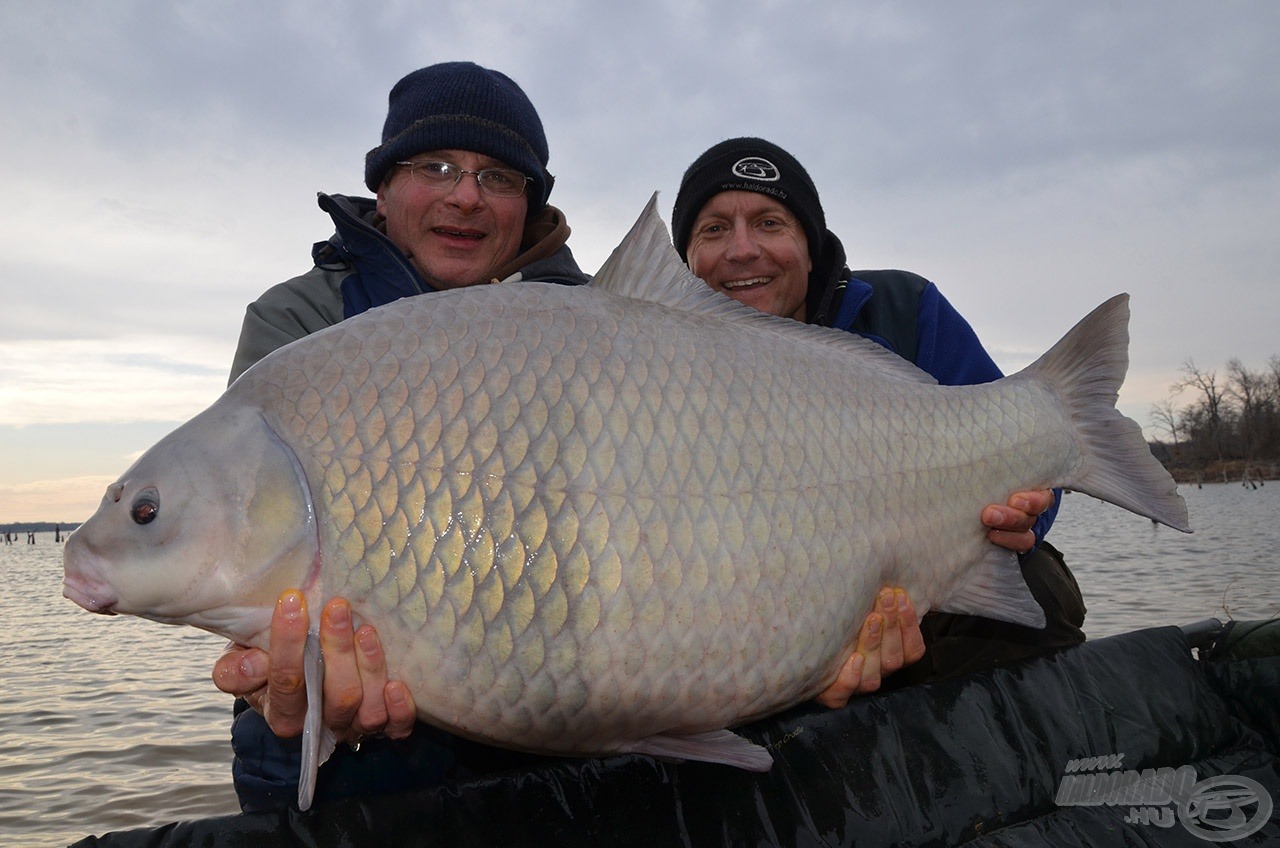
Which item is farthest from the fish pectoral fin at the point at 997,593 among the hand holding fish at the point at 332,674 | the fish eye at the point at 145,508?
the fish eye at the point at 145,508

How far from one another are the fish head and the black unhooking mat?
0.47 metres

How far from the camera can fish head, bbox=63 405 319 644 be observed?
141 centimetres

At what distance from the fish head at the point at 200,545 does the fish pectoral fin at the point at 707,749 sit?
70cm

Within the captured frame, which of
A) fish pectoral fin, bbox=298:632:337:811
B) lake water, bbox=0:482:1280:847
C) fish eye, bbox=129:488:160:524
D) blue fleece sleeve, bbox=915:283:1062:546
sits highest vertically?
blue fleece sleeve, bbox=915:283:1062:546

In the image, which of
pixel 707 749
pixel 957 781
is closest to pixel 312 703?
pixel 707 749

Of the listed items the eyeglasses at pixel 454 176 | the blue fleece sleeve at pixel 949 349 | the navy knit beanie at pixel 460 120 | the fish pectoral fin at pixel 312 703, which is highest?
the navy knit beanie at pixel 460 120

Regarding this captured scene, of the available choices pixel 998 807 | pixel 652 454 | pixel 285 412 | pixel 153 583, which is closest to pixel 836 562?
pixel 652 454

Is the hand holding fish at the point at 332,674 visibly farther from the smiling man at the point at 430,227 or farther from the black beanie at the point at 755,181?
the black beanie at the point at 755,181

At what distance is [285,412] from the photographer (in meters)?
1.51

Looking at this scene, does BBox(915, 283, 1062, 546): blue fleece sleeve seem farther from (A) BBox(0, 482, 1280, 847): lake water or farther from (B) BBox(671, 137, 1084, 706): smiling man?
(A) BBox(0, 482, 1280, 847): lake water

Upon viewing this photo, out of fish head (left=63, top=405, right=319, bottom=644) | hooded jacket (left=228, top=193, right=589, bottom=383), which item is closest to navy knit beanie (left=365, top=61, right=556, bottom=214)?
hooded jacket (left=228, top=193, right=589, bottom=383)

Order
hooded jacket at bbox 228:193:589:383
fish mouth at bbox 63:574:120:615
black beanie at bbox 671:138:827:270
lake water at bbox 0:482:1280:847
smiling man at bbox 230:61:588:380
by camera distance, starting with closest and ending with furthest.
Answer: fish mouth at bbox 63:574:120:615 < hooded jacket at bbox 228:193:589:383 < smiling man at bbox 230:61:588:380 < black beanie at bbox 671:138:827:270 < lake water at bbox 0:482:1280:847

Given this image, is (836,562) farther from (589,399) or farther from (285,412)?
(285,412)

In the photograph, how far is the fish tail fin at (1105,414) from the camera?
2.00 m
